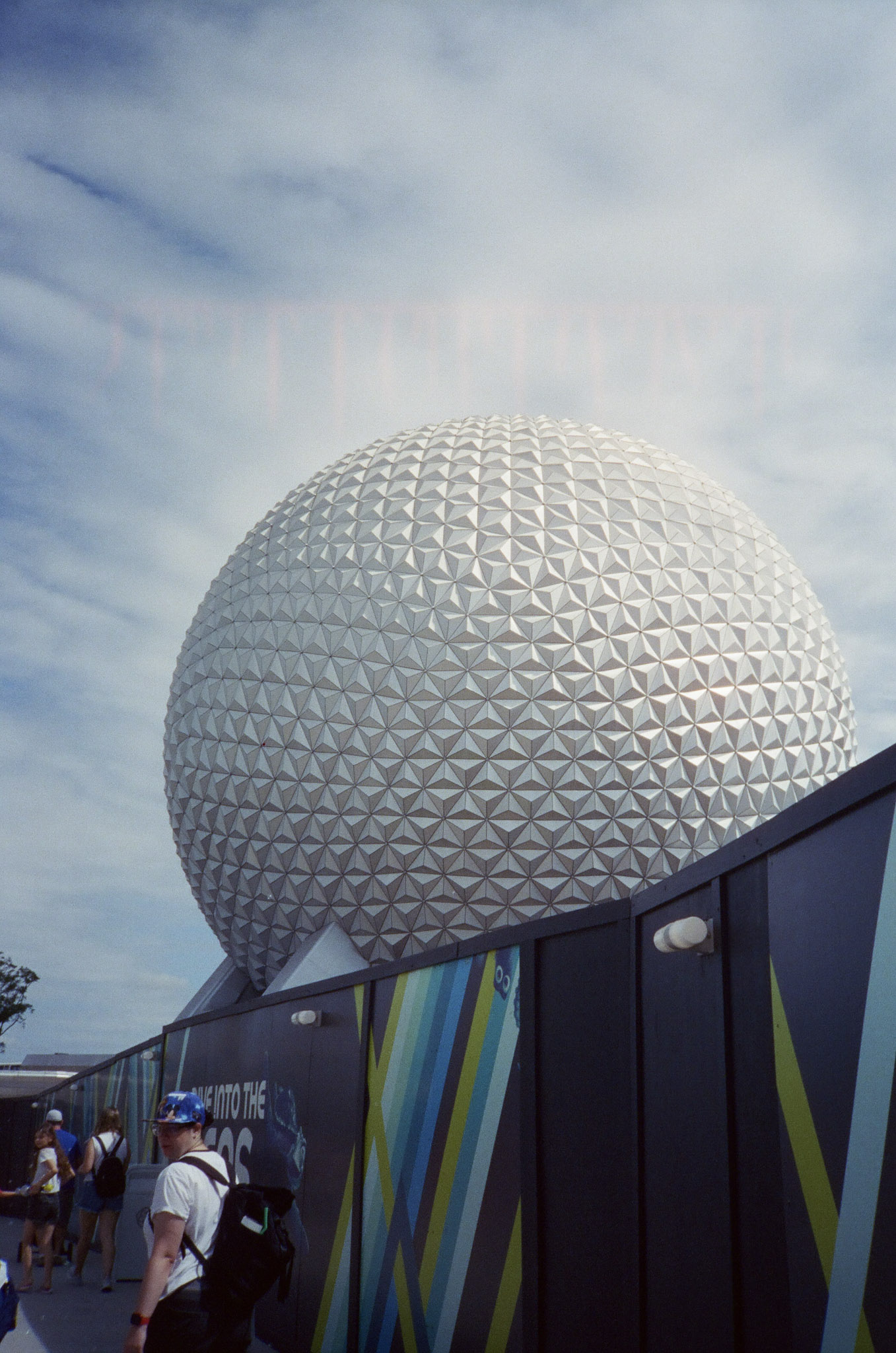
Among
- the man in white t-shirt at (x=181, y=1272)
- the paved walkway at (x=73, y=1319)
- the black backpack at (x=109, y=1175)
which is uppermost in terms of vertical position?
the man in white t-shirt at (x=181, y=1272)

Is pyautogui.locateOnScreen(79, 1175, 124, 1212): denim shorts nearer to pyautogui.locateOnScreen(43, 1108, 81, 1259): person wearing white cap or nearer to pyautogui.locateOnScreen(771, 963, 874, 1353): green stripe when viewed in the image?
pyautogui.locateOnScreen(43, 1108, 81, 1259): person wearing white cap

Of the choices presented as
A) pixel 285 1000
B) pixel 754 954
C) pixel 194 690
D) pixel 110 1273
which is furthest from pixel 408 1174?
pixel 194 690

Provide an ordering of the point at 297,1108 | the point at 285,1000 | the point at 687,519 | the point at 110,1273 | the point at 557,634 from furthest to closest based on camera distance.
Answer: the point at 687,519 < the point at 557,634 < the point at 110,1273 < the point at 285,1000 < the point at 297,1108

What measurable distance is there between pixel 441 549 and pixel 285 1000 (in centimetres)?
1087

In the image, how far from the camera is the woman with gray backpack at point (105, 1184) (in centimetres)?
1177

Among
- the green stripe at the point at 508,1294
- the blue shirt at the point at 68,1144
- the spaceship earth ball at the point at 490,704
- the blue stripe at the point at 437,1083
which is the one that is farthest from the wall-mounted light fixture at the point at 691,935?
the spaceship earth ball at the point at 490,704

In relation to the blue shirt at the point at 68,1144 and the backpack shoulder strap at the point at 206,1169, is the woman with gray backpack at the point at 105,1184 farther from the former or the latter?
the backpack shoulder strap at the point at 206,1169

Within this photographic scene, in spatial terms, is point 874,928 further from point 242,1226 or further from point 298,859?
point 298,859

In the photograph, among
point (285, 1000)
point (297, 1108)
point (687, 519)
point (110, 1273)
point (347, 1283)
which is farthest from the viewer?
point (687, 519)

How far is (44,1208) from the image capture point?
12094 mm

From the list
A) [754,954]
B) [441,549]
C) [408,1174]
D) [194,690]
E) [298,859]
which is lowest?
[408,1174]

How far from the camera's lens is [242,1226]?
4883 millimetres

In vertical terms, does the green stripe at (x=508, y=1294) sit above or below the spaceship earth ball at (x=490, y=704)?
below

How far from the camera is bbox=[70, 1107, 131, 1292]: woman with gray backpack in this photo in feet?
38.6
